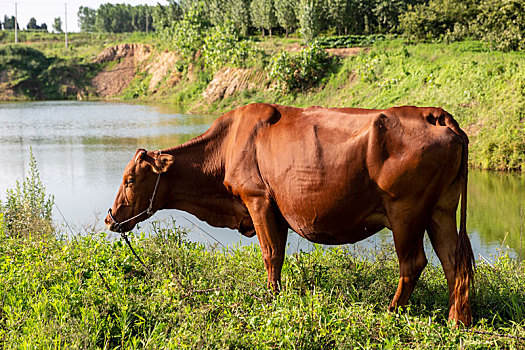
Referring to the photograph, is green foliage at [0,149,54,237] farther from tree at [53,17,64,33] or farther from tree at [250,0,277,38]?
tree at [53,17,64,33]

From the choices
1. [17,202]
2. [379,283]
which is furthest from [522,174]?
[17,202]

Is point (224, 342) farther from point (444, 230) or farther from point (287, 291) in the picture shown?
point (444, 230)

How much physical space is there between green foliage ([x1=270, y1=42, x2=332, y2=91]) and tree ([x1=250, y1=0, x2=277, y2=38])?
1786cm

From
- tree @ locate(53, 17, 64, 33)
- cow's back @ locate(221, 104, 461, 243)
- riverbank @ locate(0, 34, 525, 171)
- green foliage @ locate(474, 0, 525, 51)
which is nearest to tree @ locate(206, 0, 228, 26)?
riverbank @ locate(0, 34, 525, 171)

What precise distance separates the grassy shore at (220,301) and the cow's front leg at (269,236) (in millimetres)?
198

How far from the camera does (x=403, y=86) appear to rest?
66.9ft

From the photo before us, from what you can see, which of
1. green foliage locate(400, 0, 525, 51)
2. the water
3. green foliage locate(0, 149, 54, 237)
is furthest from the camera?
green foliage locate(400, 0, 525, 51)

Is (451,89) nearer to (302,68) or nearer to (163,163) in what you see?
(302,68)

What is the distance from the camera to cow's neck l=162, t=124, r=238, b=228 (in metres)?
5.31

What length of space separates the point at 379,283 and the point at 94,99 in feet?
157

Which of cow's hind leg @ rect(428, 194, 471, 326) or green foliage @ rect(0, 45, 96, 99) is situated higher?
green foliage @ rect(0, 45, 96, 99)

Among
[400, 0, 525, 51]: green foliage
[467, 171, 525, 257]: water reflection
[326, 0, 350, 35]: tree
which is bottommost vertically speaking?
[467, 171, 525, 257]: water reflection

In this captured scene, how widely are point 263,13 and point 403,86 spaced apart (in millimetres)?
26404

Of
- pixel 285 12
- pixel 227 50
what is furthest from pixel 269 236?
pixel 285 12
